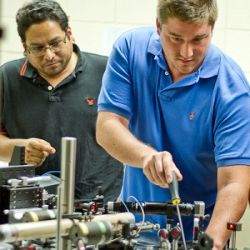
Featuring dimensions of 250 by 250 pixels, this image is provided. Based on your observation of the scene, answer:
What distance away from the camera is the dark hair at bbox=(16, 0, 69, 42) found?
2869mm

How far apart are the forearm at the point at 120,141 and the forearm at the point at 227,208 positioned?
260 mm

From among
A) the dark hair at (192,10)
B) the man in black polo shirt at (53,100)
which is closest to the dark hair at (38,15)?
the man in black polo shirt at (53,100)

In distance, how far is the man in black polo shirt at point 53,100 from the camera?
2850 millimetres

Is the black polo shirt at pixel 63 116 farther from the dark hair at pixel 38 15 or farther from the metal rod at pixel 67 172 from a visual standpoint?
the metal rod at pixel 67 172

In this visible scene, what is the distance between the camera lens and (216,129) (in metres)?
2.11

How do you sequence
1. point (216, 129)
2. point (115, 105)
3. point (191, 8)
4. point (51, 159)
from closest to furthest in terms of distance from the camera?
point (191, 8) < point (216, 129) < point (115, 105) < point (51, 159)

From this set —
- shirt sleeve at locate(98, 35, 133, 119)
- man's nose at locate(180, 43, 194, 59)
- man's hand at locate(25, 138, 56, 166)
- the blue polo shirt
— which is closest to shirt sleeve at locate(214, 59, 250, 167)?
the blue polo shirt

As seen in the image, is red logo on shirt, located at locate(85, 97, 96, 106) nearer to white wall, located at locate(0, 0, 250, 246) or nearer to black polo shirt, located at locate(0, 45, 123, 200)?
black polo shirt, located at locate(0, 45, 123, 200)

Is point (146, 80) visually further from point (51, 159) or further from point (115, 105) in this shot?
point (51, 159)

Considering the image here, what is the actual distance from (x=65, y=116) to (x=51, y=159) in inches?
8.2

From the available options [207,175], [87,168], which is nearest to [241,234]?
[87,168]

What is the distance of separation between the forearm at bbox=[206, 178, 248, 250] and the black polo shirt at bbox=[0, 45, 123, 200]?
2.92 feet

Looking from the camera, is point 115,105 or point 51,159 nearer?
point 115,105

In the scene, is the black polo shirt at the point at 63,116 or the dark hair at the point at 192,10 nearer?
the dark hair at the point at 192,10
